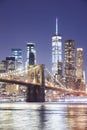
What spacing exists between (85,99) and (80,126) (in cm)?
10714

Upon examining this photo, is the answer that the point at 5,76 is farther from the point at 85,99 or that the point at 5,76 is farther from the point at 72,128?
the point at 72,128

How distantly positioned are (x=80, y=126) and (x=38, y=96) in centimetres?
6156

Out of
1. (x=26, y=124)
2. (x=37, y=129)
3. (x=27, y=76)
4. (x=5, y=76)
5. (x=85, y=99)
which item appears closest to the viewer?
(x=37, y=129)

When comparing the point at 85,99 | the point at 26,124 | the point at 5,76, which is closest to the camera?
the point at 26,124

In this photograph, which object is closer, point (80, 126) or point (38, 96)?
point (80, 126)

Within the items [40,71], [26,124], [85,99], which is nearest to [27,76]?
[40,71]

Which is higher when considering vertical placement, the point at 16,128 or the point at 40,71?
the point at 40,71

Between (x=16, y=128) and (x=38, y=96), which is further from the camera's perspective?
(x=38, y=96)

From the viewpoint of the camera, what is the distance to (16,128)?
36.3m

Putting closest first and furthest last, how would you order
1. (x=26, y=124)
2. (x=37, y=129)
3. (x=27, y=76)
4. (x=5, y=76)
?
(x=37, y=129)
(x=26, y=124)
(x=5, y=76)
(x=27, y=76)

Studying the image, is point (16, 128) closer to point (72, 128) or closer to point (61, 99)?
point (72, 128)

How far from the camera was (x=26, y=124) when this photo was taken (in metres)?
39.9

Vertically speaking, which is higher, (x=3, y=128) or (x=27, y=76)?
(x=27, y=76)

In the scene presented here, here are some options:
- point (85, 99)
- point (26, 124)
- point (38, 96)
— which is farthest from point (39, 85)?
point (26, 124)
